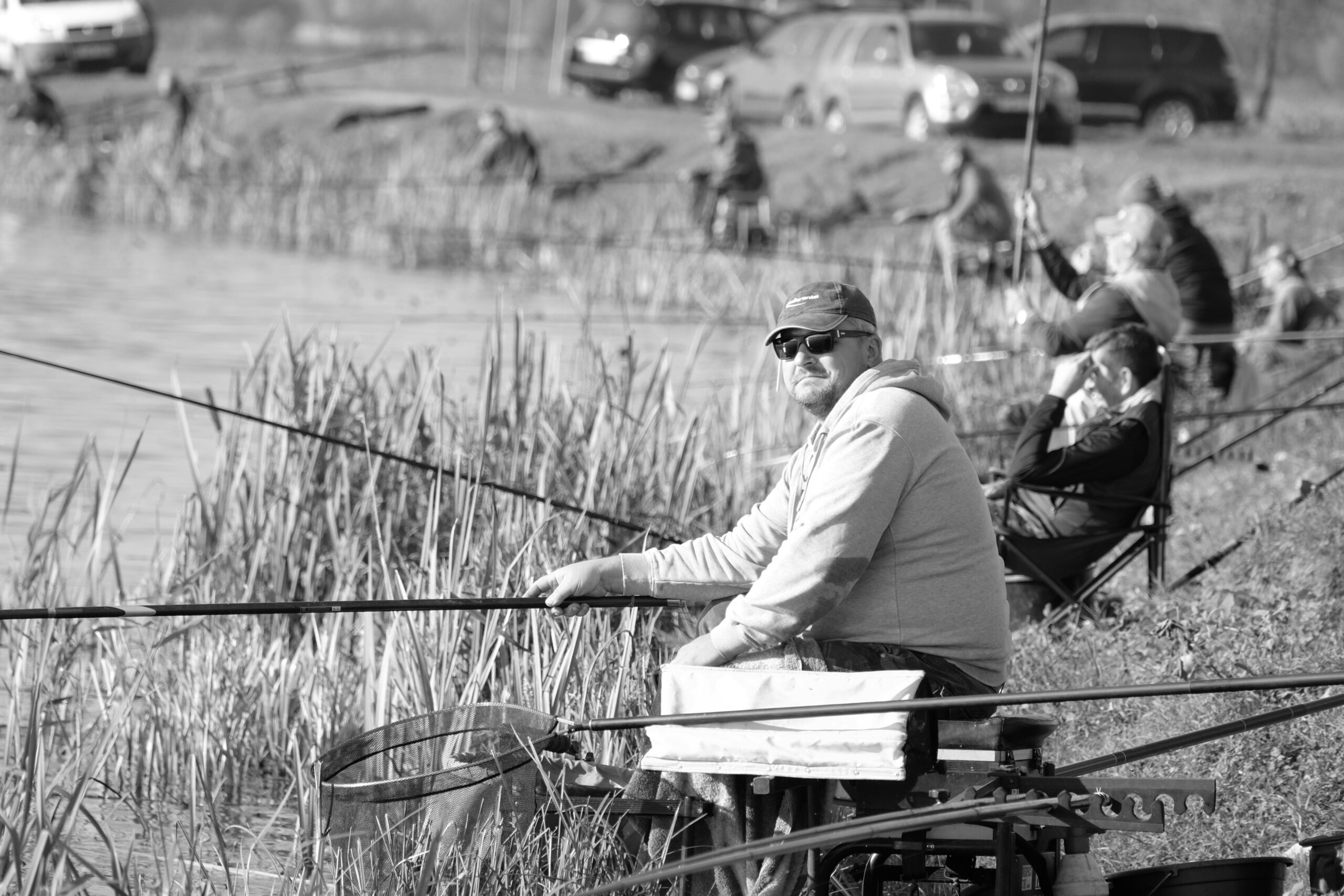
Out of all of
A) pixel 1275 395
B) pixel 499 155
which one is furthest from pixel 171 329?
pixel 1275 395

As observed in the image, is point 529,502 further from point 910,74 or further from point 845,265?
point 910,74

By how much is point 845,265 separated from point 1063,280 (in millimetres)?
3715

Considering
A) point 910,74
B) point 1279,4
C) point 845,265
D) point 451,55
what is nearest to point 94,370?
point 845,265

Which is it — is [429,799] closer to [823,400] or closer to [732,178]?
[823,400]

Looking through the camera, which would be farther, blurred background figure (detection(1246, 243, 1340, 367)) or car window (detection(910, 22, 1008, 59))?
car window (detection(910, 22, 1008, 59))

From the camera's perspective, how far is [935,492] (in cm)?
368

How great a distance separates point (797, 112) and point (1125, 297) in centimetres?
1735

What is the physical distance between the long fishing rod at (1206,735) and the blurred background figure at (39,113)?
22981 millimetres

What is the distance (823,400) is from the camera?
389 centimetres

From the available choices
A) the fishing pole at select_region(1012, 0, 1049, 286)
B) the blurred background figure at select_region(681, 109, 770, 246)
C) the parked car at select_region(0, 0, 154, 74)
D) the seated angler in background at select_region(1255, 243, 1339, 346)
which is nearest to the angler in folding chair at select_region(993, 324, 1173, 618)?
the fishing pole at select_region(1012, 0, 1049, 286)

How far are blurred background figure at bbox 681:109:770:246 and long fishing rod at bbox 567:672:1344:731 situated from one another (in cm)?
1346

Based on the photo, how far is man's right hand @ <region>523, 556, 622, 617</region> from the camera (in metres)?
4.07

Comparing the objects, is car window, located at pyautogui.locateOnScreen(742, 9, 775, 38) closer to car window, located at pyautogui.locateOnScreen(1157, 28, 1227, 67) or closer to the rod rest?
car window, located at pyautogui.locateOnScreen(1157, 28, 1227, 67)

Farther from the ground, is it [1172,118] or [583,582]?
[583,582]
